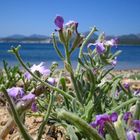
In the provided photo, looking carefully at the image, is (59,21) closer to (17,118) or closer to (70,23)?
(70,23)

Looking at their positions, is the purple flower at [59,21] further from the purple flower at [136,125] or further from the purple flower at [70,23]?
the purple flower at [136,125]

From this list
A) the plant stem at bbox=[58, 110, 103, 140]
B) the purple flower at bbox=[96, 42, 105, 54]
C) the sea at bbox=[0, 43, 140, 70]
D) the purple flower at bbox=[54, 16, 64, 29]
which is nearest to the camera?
the plant stem at bbox=[58, 110, 103, 140]

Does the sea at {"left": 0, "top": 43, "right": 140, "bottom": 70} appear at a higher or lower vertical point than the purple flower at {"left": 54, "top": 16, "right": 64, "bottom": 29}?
lower

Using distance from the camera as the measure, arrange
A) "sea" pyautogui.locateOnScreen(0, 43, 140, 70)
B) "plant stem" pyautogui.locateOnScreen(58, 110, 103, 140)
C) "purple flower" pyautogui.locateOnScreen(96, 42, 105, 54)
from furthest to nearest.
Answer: "sea" pyautogui.locateOnScreen(0, 43, 140, 70), "purple flower" pyautogui.locateOnScreen(96, 42, 105, 54), "plant stem" pyautogui.locateOnScreen(58, 110, 103, 140)

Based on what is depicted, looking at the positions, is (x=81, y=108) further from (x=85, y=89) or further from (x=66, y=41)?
(x=66, y=41)

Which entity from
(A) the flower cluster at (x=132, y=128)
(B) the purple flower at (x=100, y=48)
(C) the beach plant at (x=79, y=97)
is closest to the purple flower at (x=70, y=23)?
(C) the beach plant at (x=79, y=97)

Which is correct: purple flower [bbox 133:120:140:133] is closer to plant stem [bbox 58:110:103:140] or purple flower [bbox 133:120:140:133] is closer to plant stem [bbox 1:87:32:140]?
plant stem [bbox 58:110:103:140]

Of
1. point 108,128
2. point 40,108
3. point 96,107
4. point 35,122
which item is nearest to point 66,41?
point 96,107

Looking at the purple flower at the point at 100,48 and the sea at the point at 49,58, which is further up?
the purple flower at the point at 100,48

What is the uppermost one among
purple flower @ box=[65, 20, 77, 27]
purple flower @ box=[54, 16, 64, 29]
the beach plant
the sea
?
purple flower @ box=[54, 16, 64, 29]

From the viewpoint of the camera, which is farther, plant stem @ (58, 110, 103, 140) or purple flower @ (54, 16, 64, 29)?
purple flower @ (54, 16, 64, 29)

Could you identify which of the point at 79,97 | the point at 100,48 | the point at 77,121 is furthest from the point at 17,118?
the point at 100,48

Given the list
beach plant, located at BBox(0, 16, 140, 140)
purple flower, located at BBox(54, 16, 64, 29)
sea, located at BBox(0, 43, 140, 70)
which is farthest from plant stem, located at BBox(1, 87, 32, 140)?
purple flower, located at BBox(54, 16, 64, 29)
